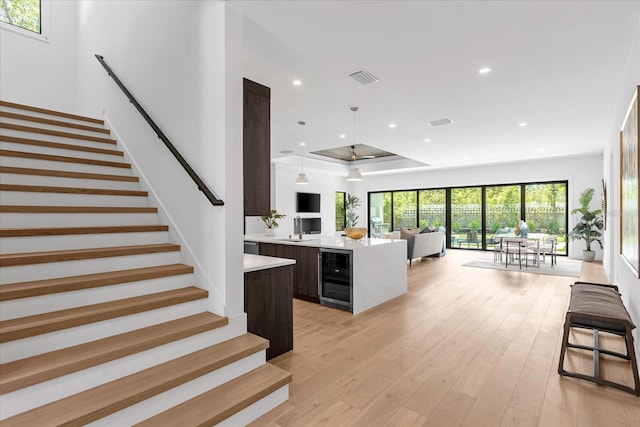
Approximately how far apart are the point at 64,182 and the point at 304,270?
3.00 meters

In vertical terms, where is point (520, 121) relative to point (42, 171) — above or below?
above

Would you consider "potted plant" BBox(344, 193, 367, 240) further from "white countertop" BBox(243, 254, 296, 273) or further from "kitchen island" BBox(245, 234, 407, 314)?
"white countertop" BBox(243, 254, 296, 273)

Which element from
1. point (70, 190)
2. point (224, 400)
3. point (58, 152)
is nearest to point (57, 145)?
point (58, 152)

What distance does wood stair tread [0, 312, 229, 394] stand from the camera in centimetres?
148

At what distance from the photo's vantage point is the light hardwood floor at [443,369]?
203 cm

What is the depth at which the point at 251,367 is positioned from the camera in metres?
2.18

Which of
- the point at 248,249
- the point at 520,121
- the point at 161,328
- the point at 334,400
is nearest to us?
the point at 161,328

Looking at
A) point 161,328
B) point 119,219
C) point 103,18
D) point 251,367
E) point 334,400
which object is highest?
point 103,18

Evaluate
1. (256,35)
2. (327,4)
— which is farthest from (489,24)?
(256,35)

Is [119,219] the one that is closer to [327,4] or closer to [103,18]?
[327,4]

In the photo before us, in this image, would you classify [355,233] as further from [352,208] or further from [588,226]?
[352,208]

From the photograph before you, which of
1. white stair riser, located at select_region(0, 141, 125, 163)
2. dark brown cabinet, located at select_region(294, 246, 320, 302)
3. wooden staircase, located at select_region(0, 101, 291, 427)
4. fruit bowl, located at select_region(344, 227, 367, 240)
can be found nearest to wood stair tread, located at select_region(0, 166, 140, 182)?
wooden staircase, located at select_region(0, 101, 291, 427)

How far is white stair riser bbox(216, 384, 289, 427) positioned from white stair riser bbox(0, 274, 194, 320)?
1074 millimetres

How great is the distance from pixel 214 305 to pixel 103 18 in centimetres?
470
